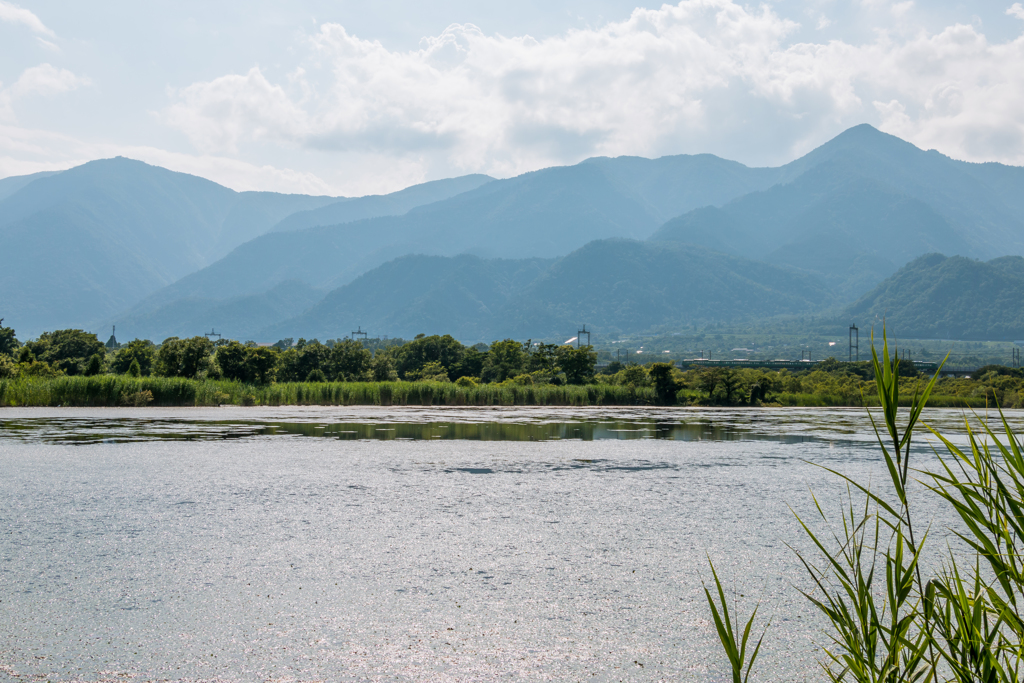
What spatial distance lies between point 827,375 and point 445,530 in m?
57.0

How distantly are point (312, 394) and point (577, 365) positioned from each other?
18.5 meters

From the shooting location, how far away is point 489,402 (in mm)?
40438

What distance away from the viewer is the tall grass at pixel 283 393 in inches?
1270

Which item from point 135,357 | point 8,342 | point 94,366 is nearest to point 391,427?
point 94,366

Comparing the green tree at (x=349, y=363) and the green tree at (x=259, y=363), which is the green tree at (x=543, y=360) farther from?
the green tree at (x=259, y=363)

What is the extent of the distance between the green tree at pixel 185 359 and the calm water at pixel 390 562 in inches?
1087

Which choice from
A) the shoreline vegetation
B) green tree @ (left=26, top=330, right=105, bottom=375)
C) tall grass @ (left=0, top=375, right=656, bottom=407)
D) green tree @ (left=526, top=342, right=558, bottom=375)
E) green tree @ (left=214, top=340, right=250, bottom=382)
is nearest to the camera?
tall grass @ (left=0, top=375, right=656, bottom=407)

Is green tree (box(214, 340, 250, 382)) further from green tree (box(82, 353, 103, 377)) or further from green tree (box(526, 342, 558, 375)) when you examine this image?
green tree (box(526, 342, 558, 375))

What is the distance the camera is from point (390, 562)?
740cm

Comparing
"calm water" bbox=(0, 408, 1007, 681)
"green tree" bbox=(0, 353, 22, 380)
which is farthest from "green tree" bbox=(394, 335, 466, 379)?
"calm water" bbox=(0, 408, 1007, 681)

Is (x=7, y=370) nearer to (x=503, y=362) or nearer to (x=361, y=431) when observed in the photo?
(x=361, y=431)

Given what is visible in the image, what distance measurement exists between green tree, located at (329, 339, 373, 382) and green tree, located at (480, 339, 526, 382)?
925 cm

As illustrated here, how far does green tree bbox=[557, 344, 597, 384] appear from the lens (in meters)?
49.2

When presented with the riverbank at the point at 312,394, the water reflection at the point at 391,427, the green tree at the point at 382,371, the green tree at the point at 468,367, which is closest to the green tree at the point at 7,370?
the riverbank at the point at 312,394
